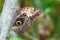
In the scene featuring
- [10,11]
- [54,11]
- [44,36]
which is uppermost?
[54,11]

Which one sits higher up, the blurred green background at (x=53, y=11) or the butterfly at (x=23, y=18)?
the blurred green background at (x=53, y=11)

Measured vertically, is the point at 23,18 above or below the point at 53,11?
below

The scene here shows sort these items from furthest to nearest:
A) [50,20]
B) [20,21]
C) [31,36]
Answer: [50,20], [31,36], [20,21]

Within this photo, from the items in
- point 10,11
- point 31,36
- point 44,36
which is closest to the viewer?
point 10,11

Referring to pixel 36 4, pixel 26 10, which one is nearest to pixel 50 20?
pixel 36 4

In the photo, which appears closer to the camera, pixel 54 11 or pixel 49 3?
pixel 49 3

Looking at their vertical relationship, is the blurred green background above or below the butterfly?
above

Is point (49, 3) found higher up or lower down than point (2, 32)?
higher up

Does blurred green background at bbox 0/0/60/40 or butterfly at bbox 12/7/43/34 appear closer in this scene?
butterfly at bbox 12/7/43/34

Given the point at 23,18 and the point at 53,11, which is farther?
the point at 53,11

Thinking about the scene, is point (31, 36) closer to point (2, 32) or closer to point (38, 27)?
point (38, 27)

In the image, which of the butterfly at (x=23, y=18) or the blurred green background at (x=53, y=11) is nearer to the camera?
the butterfly at (x=23, y=18)
